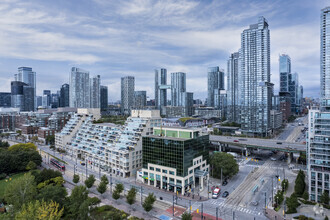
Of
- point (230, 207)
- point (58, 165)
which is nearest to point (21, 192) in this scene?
point (58, 165)

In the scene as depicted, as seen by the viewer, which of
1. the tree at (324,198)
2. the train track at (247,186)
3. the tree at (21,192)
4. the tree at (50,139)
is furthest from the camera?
the tree at (50,139)

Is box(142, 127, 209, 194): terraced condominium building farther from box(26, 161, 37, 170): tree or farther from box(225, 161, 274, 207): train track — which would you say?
box(26, 161, 37, 170): tree

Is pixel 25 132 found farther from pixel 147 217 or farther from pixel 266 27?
pixel 266 27

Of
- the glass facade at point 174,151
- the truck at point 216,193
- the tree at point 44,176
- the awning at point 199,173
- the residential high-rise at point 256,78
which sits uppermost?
the residential high-rise at point 256,78

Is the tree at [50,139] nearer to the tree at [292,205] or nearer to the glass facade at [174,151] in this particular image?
the glass facade at [174,151]

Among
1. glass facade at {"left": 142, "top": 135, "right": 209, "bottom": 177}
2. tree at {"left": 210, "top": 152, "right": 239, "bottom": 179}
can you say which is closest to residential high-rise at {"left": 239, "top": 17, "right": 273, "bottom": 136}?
tree at {"left": 210, "top": 152, "right": 239, "bottom": 179}

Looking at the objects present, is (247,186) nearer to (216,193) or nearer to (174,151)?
(216,193)

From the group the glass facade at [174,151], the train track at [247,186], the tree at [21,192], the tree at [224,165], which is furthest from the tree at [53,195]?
the tree at [224,165]
